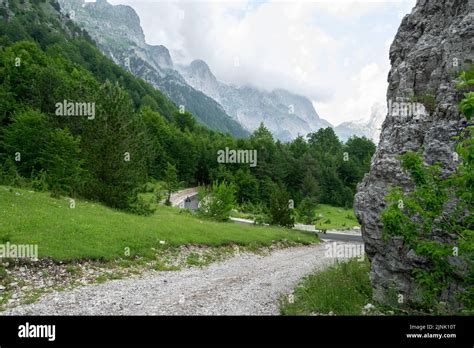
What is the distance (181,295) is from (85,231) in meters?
9.31

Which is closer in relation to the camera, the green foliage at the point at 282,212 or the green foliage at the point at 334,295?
the green foliage at the point at 334,295

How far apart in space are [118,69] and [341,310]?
622 feet

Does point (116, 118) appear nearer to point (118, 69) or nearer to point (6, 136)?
point (6, 136)

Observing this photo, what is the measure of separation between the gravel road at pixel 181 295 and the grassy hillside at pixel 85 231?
10.4 feet

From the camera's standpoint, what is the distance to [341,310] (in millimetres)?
11695

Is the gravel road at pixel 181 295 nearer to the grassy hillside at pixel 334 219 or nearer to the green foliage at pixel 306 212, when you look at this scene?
the green foliage at pixel 306 212

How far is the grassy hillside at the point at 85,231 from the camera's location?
59.3ft

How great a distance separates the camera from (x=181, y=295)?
46.7 ft
